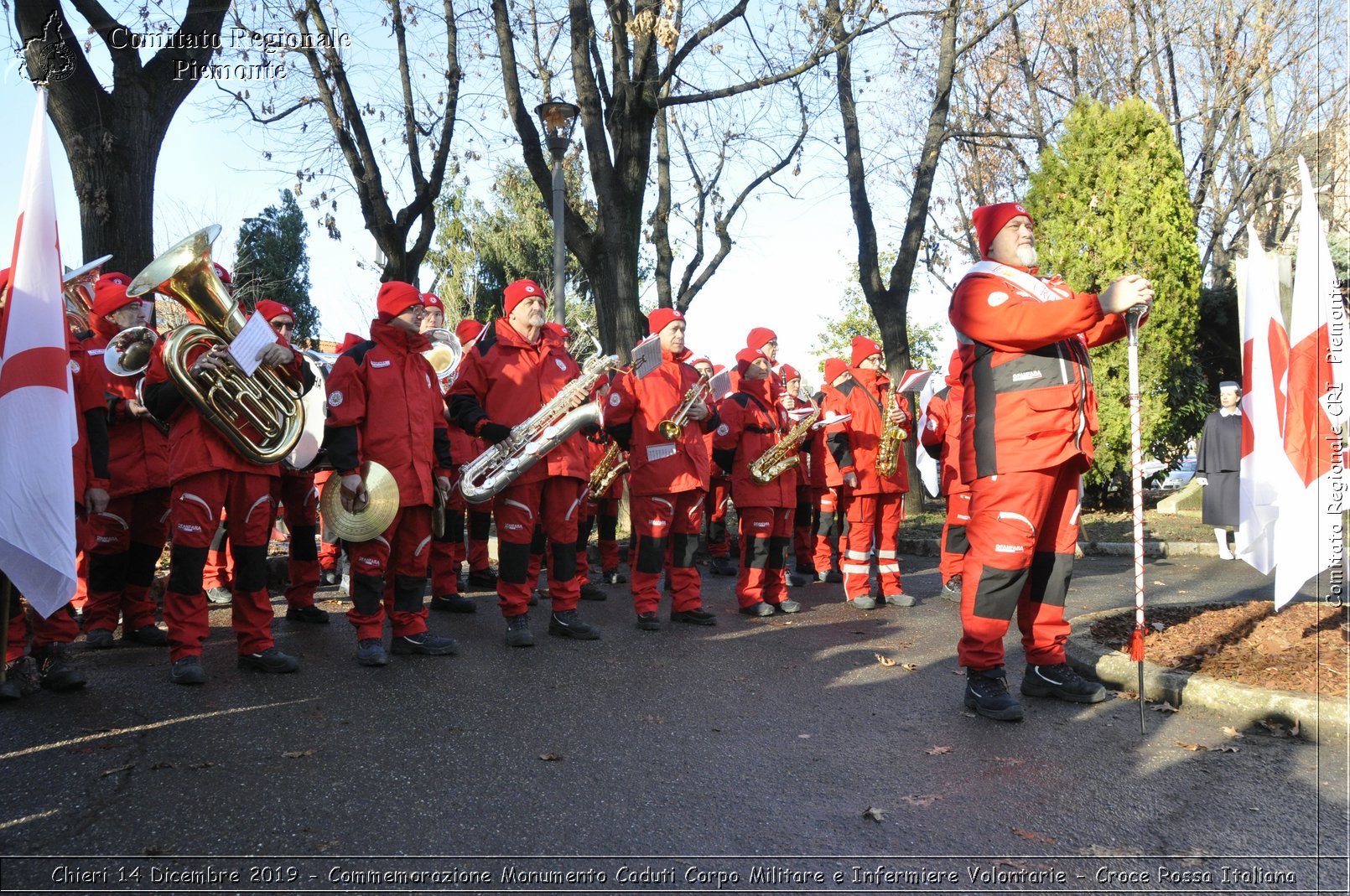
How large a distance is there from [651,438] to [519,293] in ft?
4.93

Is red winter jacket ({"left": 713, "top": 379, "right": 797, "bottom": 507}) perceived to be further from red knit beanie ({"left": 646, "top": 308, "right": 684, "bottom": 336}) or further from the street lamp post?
the street lamp post

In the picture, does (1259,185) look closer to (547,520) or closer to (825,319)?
(547,520)

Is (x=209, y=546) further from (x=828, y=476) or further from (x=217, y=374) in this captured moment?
(x=828, y=476)

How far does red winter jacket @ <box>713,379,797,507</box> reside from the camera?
879 cm

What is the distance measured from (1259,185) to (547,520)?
1948cm

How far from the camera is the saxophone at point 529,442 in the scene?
22.8 ft

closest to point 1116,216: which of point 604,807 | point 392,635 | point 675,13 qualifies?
point 675,13

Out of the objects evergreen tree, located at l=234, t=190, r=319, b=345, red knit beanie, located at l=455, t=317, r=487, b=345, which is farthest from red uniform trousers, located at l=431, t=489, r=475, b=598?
evergreen tree, located at l=234, t=190, r=319, b=345

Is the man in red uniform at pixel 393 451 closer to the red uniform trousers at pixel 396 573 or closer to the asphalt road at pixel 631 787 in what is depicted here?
the red uniform trousers at pixel 396 573

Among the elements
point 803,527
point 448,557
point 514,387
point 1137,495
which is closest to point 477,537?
point 448,557

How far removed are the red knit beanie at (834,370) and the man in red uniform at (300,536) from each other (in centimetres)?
465

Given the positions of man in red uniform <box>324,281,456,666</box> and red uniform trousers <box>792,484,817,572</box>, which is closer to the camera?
man in red uniform <box>324,281,456,666</box>

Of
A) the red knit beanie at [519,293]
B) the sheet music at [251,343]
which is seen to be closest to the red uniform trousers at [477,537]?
the red knit beanie at [519,293]

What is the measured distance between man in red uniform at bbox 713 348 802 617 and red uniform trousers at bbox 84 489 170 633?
4.28 metres
